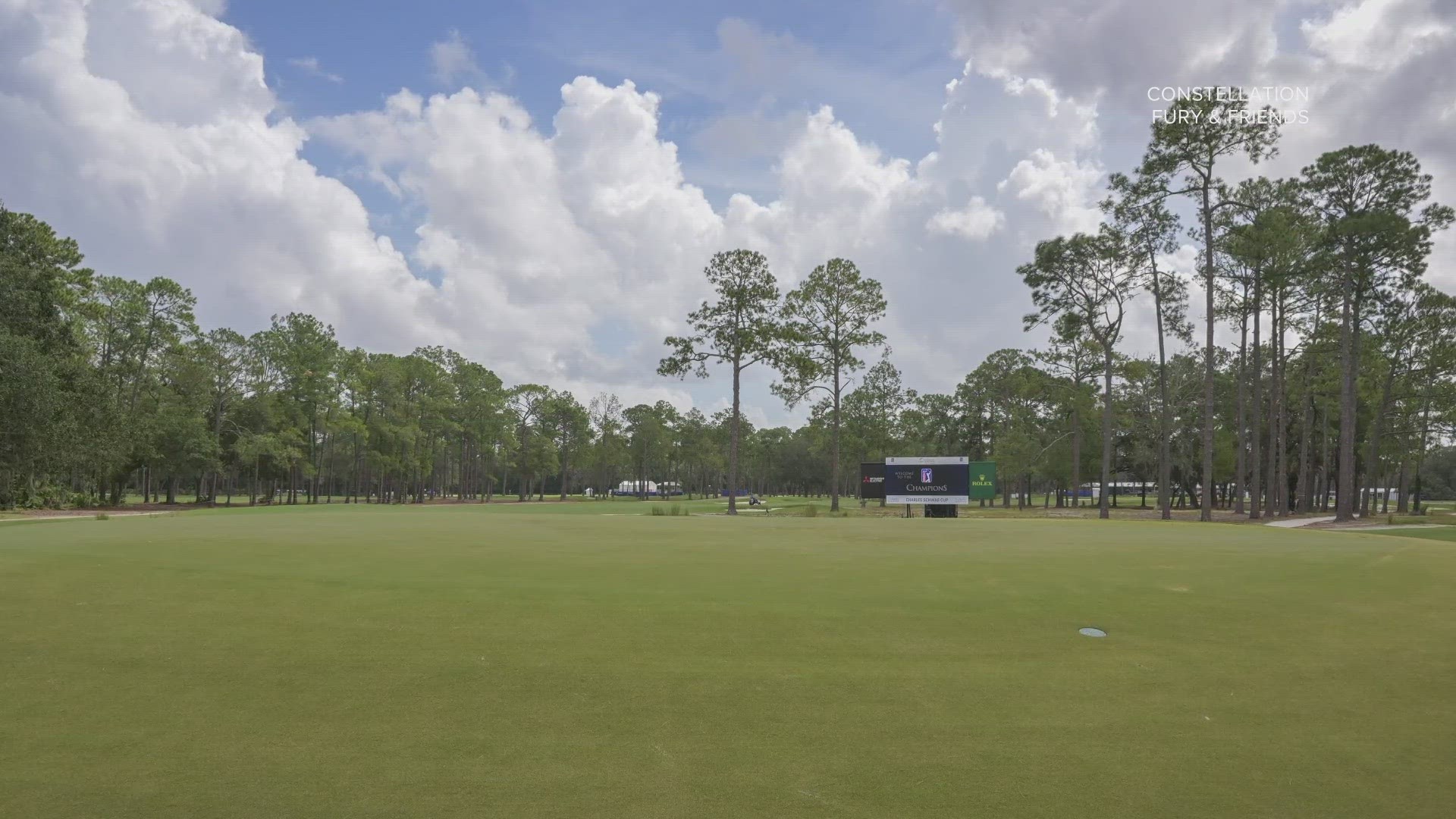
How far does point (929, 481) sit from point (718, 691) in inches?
1542

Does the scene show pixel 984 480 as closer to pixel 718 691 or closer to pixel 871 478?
pixel 871 478

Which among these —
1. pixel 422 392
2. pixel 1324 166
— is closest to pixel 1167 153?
pixel 1324 166

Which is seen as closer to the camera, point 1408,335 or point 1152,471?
point 1408,335

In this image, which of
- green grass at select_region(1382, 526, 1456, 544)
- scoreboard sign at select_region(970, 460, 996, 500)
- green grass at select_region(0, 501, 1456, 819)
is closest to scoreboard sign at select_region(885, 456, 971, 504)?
scoreboard sign at select_region(970, 460, 996, 500)

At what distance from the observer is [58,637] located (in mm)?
9164

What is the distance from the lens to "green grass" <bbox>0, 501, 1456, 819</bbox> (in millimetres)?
5688

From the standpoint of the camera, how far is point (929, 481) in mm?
44906

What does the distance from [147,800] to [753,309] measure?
137 ft

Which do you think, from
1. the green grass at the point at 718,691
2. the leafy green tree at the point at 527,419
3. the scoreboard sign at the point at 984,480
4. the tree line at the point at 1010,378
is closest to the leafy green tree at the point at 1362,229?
the tree line at the point at 1010,378

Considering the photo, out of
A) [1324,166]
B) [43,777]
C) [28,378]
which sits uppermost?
[1324,166]

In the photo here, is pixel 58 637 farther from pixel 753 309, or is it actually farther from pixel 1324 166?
pixel 1324 166

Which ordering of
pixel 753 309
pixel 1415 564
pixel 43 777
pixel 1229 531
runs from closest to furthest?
1. pixel 43 777
2. pixel 1415 564
3. pixel 1229 531
4. pixel 753 309

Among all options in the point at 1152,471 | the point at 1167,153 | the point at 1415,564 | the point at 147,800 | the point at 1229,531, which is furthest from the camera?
the point at 1152,471

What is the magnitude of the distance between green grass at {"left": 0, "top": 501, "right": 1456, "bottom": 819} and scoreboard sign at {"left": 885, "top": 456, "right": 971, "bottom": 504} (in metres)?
30.4
